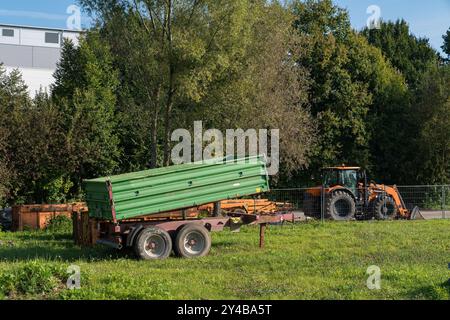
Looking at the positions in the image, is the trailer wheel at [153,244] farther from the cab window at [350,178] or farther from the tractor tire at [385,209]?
the cab window at [350,178]

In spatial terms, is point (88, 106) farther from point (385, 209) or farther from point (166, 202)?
point (385, 209)

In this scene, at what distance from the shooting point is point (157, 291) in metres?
9.14

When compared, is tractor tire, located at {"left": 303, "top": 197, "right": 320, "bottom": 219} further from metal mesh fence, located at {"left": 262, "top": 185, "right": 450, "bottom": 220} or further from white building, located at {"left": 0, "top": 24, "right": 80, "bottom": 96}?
white building, located at {"left": 0, "top": 24, "right": 80, "bottom": 96}

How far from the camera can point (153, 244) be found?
554 inches

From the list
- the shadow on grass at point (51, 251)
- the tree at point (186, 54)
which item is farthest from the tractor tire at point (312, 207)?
the shadow on grass at point (51, 251)

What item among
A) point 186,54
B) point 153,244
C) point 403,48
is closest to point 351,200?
point 186,54

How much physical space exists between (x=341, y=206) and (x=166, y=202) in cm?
1091

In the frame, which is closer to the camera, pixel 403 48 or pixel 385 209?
pixel 385 209

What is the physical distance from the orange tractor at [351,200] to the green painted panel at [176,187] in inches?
322

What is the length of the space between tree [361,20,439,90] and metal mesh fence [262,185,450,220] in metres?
15.4

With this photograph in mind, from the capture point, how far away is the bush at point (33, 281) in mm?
9375

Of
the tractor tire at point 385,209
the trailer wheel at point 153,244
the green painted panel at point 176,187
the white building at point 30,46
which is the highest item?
the white building at point 30,46
